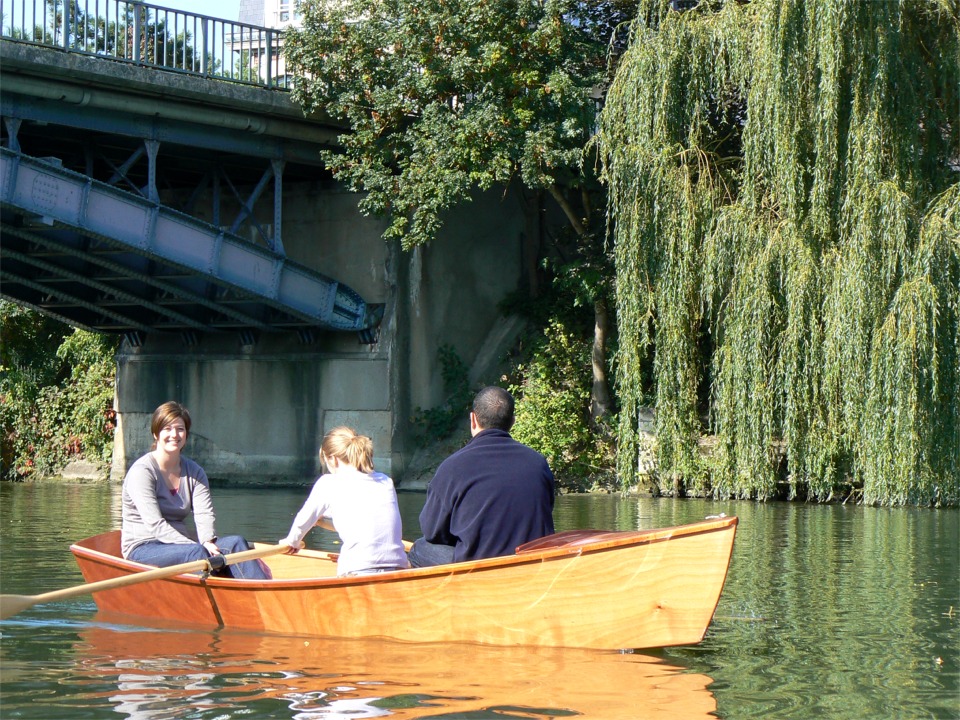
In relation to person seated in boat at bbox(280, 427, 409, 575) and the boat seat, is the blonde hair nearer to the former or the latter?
person seated in boat at bbox(280, 427, 409, 575)

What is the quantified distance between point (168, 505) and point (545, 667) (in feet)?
9.69

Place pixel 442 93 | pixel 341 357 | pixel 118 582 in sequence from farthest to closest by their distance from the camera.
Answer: pixel 341 357 < pixel 442 93 < pixel 118 582

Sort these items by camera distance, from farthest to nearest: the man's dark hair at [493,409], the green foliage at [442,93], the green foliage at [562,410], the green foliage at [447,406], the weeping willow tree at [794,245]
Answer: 1. the green foliage at [447,406]
2. the green foliage at [562,410]
3. the green foliage at [442,93]
4. the weeping willow tree at [794,245]
5. the man's dark hair at [493,409]

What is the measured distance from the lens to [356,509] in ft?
25.1

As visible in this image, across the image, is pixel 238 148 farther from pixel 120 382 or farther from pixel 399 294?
pixel 120 382

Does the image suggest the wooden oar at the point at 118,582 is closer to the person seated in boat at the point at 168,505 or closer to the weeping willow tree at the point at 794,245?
the person seated in boat at the point at 168,505

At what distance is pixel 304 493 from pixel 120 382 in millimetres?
6435

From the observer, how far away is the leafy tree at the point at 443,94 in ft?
67.9

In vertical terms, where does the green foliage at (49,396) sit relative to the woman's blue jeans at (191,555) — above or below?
above

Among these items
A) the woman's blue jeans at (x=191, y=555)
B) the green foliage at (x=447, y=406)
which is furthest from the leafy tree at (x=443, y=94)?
the woman's blue jeans at (x=191, y=555)

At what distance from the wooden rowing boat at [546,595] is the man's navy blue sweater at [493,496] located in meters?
0.17

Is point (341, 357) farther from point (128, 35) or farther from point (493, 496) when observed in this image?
point (493, 496)

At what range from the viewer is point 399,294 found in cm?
2406

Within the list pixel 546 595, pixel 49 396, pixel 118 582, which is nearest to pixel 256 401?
pixel 49 396
